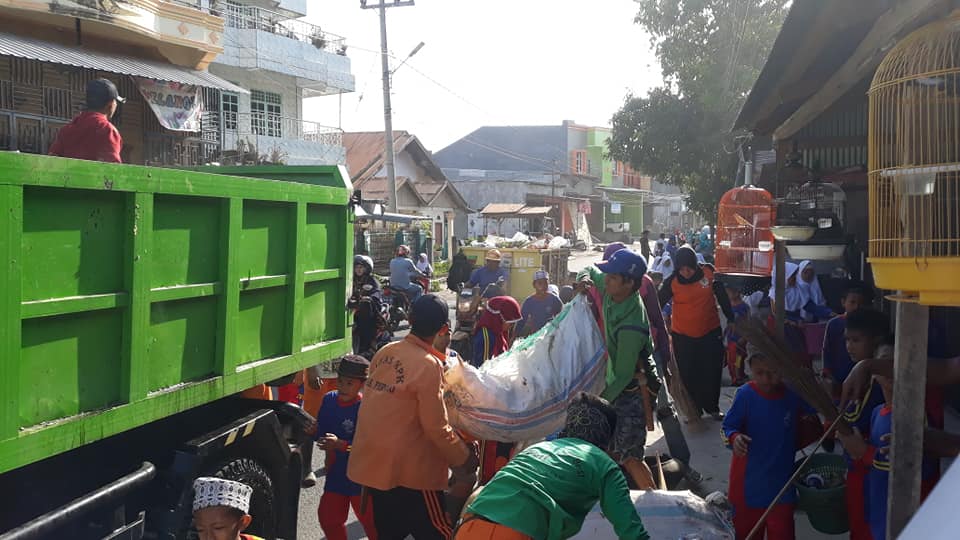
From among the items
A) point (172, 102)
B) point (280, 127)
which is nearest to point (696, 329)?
point (172, 102)

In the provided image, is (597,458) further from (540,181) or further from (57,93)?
(540,181)

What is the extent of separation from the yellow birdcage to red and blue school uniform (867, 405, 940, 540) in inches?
51.5

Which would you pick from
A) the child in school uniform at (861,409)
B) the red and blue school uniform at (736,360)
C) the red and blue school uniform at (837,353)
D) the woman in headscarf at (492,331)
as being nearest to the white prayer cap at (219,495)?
the child in school uniform at (861,409)

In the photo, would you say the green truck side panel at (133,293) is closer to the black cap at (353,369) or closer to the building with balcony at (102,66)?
the black cap at (353,369)

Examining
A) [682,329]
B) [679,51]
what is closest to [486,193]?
[679,51]

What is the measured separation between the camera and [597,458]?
10.2ft

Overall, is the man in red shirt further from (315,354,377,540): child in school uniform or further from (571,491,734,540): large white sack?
(571,491,734,540): large white sack

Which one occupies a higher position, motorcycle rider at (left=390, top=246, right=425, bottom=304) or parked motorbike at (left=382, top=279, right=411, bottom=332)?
motorcycle rider at (left=390, top=246, right=425, bottom=304)

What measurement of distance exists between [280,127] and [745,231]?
1948 cm

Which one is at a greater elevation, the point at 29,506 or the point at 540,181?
the point at 540,181

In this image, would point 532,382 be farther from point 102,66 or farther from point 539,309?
point 102,66

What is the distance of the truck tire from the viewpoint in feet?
13.7

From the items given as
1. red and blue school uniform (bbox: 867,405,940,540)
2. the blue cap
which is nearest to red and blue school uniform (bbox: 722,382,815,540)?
red and blue school uniform (bbox: 867,405,940,540)

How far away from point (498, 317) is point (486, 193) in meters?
40.6
